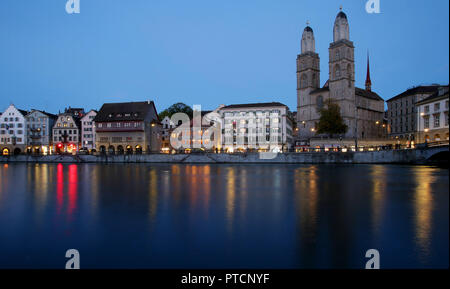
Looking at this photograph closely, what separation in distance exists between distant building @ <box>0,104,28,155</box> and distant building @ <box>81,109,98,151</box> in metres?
17.9

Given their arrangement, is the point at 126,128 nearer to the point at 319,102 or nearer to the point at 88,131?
the point at 88,131

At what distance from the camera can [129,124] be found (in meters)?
74.9

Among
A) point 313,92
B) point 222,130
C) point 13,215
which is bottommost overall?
point 13,215

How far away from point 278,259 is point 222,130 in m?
79.6

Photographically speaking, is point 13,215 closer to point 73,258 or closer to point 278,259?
point 73,258

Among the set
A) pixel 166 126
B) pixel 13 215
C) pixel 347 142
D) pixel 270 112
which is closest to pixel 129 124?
pixel 166 126

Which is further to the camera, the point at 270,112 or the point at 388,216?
the point at 270,112

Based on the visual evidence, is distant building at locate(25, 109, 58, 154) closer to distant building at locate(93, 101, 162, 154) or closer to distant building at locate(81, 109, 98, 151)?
distant building at locate(81, 109, 98, 151)

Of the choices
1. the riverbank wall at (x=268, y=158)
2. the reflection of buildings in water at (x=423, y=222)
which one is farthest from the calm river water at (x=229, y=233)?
the riverbank wall at (x=268, y=158)

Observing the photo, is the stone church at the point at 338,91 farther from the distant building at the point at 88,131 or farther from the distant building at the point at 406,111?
the distant building at the point at 88,131

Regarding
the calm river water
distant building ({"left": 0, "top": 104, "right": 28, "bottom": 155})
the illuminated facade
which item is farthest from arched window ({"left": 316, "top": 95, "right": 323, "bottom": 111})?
distant building ({"left": 0, "top": 104, "right": 28, "bottom": 155})

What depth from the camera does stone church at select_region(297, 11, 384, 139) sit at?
270 ft

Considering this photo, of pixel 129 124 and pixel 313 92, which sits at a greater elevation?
pixel 313 92
